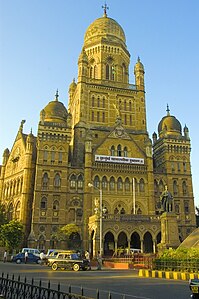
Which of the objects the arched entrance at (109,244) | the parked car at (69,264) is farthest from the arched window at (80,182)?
the parked car at (69,264)

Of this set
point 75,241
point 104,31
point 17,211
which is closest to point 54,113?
point 17,211

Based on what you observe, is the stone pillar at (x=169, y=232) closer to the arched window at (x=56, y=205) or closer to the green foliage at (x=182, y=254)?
the green foliage at (x=182, y=254)

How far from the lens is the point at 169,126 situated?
198 ft

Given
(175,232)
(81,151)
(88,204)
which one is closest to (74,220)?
(88,204)

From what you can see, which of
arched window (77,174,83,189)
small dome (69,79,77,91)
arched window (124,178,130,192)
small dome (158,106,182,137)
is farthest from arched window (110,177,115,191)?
small dome (69,79,77,91)

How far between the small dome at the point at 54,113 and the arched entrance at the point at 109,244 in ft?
67.9

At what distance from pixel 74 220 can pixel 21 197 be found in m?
9.44

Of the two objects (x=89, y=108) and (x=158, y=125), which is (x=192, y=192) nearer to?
(x=158, y=125)

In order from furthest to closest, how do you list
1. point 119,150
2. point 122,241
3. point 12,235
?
point 119,150, point 122,241, point 12,235

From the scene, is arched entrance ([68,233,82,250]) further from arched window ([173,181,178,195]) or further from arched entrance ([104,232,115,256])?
arched window ([173,181,178,195])

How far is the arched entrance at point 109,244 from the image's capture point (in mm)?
47719

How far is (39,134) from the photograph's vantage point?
5259 cm

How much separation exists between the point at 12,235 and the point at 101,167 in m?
17.1

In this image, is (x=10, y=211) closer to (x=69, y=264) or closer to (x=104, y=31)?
(x=69, y=264)
